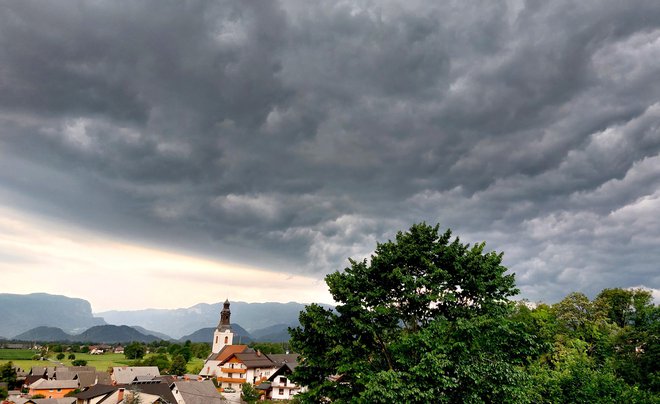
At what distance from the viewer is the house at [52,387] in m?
86.8

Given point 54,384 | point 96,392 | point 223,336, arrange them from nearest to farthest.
→ point 96,392 → point 54,384 → point 223,336

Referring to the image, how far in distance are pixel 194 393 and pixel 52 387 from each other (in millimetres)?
46373

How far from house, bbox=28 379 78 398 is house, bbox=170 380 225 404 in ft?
123

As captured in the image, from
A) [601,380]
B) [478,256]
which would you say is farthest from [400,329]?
[601,380]

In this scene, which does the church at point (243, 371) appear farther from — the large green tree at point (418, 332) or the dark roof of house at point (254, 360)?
the large green tree at point (418, 332)

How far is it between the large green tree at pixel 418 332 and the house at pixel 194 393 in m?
50.2

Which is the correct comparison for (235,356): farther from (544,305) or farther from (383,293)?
(383,293)

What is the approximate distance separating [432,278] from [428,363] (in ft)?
16.2

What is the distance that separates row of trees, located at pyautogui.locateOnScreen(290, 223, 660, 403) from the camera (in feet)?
68.0

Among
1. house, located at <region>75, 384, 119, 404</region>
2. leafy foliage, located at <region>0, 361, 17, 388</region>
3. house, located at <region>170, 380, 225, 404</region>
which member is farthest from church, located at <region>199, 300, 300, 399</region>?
leafy foliage, located at <region>0, 361, 17, 388</region>

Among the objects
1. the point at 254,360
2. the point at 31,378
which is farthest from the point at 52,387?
the point at 254,360

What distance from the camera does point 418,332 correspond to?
71.6ft

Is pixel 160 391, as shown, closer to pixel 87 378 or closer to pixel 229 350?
pixel 87 378

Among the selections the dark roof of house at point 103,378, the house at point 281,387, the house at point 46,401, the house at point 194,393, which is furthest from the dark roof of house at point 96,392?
the house at point 281,387
